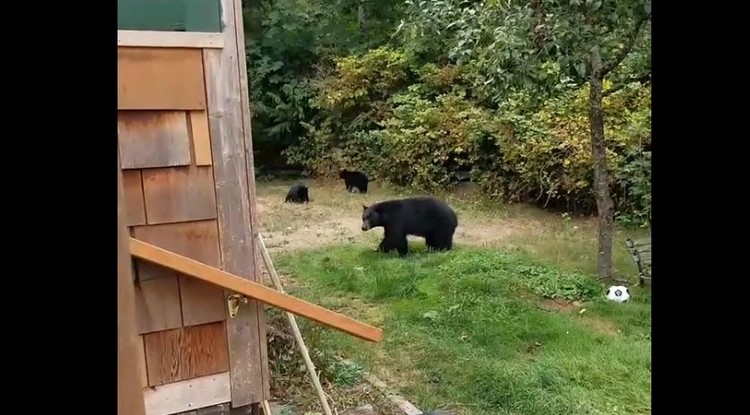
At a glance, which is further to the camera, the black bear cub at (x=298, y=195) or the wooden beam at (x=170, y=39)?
the black bear cub at (x=298, y=195)

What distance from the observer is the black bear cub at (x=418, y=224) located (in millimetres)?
5617

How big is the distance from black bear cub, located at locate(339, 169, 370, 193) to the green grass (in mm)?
3059

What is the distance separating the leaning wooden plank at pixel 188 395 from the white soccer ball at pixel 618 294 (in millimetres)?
3006

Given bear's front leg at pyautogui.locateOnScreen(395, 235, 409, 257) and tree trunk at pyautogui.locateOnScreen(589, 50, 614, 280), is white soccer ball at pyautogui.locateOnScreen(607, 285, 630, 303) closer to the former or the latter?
tree trunk at pyautogui.locateOnScreen(589, 50, 614, 280)

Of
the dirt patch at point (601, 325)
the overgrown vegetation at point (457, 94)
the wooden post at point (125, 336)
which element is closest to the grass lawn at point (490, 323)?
the dirt patch at point (601, 325)

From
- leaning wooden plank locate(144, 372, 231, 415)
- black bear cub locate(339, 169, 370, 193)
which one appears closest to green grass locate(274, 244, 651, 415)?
A: leaning wooden plank locate(144, 372, 231, 415)

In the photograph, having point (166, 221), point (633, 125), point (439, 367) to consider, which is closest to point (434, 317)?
point (439, 367)

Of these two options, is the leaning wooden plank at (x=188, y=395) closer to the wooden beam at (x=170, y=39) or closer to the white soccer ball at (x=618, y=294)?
the wooden beam at (x=170, y=39)

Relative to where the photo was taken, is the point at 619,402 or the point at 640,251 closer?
the point at 619,402

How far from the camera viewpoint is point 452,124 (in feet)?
28.0

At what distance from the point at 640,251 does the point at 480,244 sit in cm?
139
